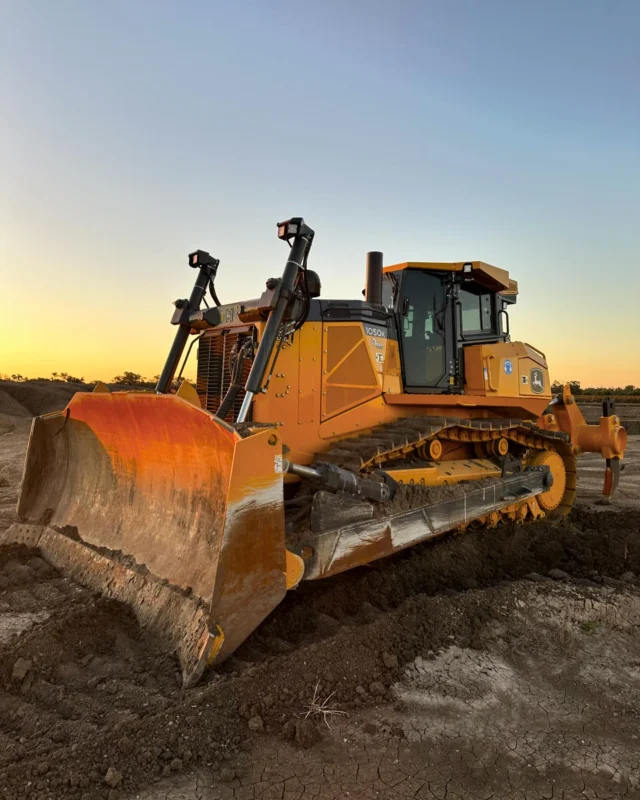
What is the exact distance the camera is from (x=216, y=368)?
586 cm

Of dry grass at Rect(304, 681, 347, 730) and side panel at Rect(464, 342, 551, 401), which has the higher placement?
side panel at Rect(464, 342, 551, 401)

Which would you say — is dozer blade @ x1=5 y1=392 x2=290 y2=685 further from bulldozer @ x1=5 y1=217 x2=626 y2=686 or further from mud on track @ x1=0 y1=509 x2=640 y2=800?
mud on track @ x1=0 y1=509 x2=640 y2=800

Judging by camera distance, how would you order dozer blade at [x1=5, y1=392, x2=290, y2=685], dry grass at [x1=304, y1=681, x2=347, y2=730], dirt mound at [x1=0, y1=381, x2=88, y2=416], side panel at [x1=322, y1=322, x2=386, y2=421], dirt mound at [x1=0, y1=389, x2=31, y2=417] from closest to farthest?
dry grass at [x1=304, y1=681, x2=347, y2=730] → dozer blade at [x1=5, y1=392, x2=290, y2=685] → side panel at [x1=322, y1=322, x2=386, y2=421] → dirt mound at [x1=0, y1=389, x2=31, y2=417] → dirt mound at [x1=0, y1=381, x2=88, y2=416]

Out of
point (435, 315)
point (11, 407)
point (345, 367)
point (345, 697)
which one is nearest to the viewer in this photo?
point (345, 697)

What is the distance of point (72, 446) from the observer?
19.1 feet

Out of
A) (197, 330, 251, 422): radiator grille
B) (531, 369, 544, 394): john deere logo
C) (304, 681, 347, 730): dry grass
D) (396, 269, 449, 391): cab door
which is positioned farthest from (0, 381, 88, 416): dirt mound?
(304, 681, 347, 730): dry grass

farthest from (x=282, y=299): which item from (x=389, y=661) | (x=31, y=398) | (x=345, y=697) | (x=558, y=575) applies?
(x=31, y=398)

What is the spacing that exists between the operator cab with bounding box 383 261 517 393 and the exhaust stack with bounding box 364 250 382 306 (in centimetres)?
33

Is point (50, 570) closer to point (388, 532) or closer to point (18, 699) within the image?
point (18, 699)

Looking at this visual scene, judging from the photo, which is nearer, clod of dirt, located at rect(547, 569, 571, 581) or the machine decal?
clod of dirt, located at rect(547, 569, 571, 581)

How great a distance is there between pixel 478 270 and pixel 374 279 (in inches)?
61.9

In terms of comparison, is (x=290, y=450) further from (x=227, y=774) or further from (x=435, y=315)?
(x=227, y=774)

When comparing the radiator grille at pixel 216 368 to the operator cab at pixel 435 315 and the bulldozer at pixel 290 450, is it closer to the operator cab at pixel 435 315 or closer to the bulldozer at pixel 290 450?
the bulldozer at pixel 290 450

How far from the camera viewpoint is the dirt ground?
2.45 m
